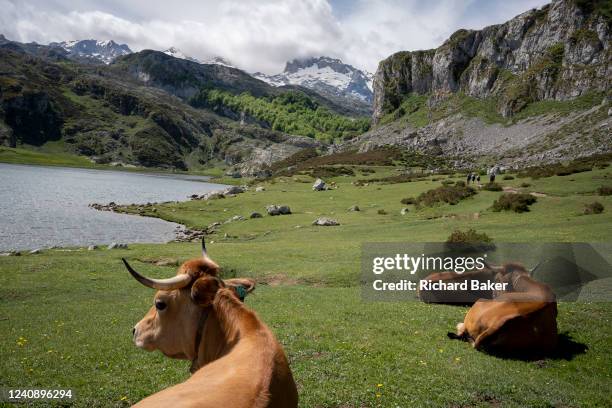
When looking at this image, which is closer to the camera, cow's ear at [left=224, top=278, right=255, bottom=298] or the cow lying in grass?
cow's ear at [left=224, top=278, right=255, bottom=298]

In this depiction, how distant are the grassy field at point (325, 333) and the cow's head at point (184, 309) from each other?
416 centimetres

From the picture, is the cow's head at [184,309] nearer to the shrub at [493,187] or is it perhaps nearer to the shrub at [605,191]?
the shrub at [605,191]

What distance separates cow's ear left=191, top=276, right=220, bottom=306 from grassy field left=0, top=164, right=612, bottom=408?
15.2 feet

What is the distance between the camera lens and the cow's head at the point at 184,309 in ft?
20.4

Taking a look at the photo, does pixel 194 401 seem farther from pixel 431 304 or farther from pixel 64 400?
pixel 431 304

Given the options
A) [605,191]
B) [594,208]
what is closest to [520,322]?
[594,208]

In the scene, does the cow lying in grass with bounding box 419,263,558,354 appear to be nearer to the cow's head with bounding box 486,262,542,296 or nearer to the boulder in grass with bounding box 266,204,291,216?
the cow's head with bounding box 486,262,542,296

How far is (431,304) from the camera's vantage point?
707 inches

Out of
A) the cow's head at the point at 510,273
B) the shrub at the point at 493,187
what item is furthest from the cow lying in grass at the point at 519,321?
the shrub at the point at 493,187

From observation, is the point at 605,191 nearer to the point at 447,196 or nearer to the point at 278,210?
the point at 447,196

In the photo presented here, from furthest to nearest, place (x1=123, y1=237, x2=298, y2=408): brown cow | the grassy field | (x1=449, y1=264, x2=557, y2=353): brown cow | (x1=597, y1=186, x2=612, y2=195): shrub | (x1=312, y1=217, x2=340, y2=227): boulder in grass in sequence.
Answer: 1. (x1=312, y1=217, x2=340, y2=227): boulder in grass
2. (x1=597, y1=186, x2=612, y2=195): shrub
3. (x1=449, y1=264, x2=557, y2=353): brown cow
4. the grassy field
5. (x1=123, y1=237, x2=298, y2=408): brown cow

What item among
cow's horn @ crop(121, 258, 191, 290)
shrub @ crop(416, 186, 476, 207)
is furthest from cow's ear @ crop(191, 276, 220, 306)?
shrub @ crop(416, 186, 476, 207)

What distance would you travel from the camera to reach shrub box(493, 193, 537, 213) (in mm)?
38438

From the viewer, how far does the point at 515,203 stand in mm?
39094
